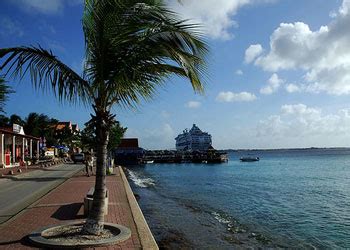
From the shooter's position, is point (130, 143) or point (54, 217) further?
point (130, 143)

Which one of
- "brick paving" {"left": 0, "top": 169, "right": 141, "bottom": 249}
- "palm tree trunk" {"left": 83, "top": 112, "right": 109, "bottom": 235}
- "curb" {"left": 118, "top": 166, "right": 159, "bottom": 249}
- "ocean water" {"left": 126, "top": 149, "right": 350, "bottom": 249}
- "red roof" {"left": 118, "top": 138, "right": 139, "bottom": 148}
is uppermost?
"red roof" {"left": 118, "top": 138, "right": 139, "bottom": 148}

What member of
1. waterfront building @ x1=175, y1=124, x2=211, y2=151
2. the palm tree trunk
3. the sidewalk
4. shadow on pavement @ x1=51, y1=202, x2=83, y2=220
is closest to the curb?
the sidewalk

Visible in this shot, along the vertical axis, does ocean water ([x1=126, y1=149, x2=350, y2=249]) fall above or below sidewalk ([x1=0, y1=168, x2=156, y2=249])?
below

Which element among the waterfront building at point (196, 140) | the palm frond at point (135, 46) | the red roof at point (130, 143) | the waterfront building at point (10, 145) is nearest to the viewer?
the palm frond at point (135, 46)

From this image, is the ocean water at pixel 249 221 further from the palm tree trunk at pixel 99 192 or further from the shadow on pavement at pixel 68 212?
the palm tree trunk at pixel 99 192

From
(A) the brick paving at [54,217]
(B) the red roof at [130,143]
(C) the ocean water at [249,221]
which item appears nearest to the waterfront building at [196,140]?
(B) the red roof at [130,143]

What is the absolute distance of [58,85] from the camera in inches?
334

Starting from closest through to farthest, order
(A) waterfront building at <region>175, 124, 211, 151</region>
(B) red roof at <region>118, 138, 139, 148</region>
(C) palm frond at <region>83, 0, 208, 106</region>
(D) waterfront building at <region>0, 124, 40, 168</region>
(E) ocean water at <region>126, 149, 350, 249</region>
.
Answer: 1. (C) palm frond at <region>83, 0, 208, 106</region>
2. (E) ocean water at <region>126, 149, 350, 249</region>
3. (D) waterfront building at <region>0, 124, 40, 168</region>
4. (B) red roof at <region>118, 138, 139, 148</region>
5. (A) waterfront building at <region>175, 124, 211, 151</region>

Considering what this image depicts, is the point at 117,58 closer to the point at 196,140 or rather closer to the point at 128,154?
the point at 128,154

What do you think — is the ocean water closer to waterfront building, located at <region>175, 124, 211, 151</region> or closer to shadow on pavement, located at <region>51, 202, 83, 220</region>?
shadow on pavement, located at <region>51, 202, 83, 220</region>

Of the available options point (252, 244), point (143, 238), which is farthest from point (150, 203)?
point (143, 238)

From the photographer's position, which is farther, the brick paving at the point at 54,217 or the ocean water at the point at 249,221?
the ocean water at the point at 249,221

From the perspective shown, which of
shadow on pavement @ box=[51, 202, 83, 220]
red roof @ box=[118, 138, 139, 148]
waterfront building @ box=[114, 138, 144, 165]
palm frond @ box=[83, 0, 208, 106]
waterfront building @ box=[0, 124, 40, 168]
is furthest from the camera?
red roof @ box=[118, 138, 139, 148]

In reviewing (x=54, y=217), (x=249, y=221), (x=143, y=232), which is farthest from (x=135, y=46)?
(x=249, y=221)
